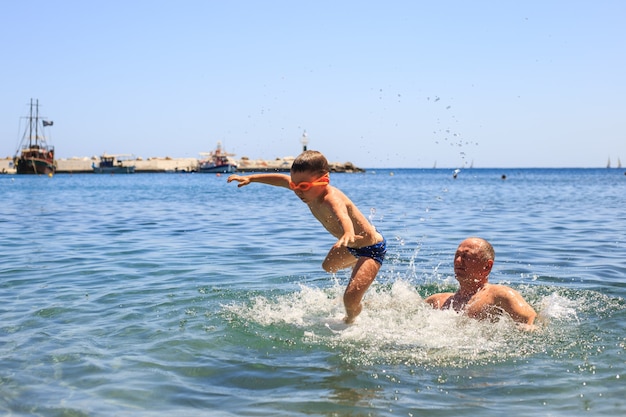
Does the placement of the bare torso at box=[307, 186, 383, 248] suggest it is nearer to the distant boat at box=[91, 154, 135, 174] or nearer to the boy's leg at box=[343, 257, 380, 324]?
the boy's leg at box=[343, 257, 380, 324]

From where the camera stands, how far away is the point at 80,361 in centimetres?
616

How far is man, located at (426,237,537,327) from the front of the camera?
695cm

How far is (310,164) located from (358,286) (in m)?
1.42

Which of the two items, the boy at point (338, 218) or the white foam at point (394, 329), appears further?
the boy at point (338, 218)

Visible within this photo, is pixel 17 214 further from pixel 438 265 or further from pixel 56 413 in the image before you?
pixel 56 413

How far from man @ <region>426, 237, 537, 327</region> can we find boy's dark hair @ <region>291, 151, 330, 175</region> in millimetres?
1689

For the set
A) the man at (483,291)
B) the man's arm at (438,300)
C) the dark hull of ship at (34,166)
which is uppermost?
the dark hull of ship at (34,166)

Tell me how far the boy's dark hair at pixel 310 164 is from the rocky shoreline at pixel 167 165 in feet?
403

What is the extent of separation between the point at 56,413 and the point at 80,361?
3.97 ft

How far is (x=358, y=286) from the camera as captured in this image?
289 inches

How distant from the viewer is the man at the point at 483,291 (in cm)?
695

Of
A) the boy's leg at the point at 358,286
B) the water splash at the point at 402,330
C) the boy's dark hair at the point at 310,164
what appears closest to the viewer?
the water splash at the point at 402,330

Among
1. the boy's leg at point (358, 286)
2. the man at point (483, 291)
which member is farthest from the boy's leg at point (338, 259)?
the man at point (483, 291)

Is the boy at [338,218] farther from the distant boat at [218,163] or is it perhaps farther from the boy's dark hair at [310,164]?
the distant boat at [218,163]
